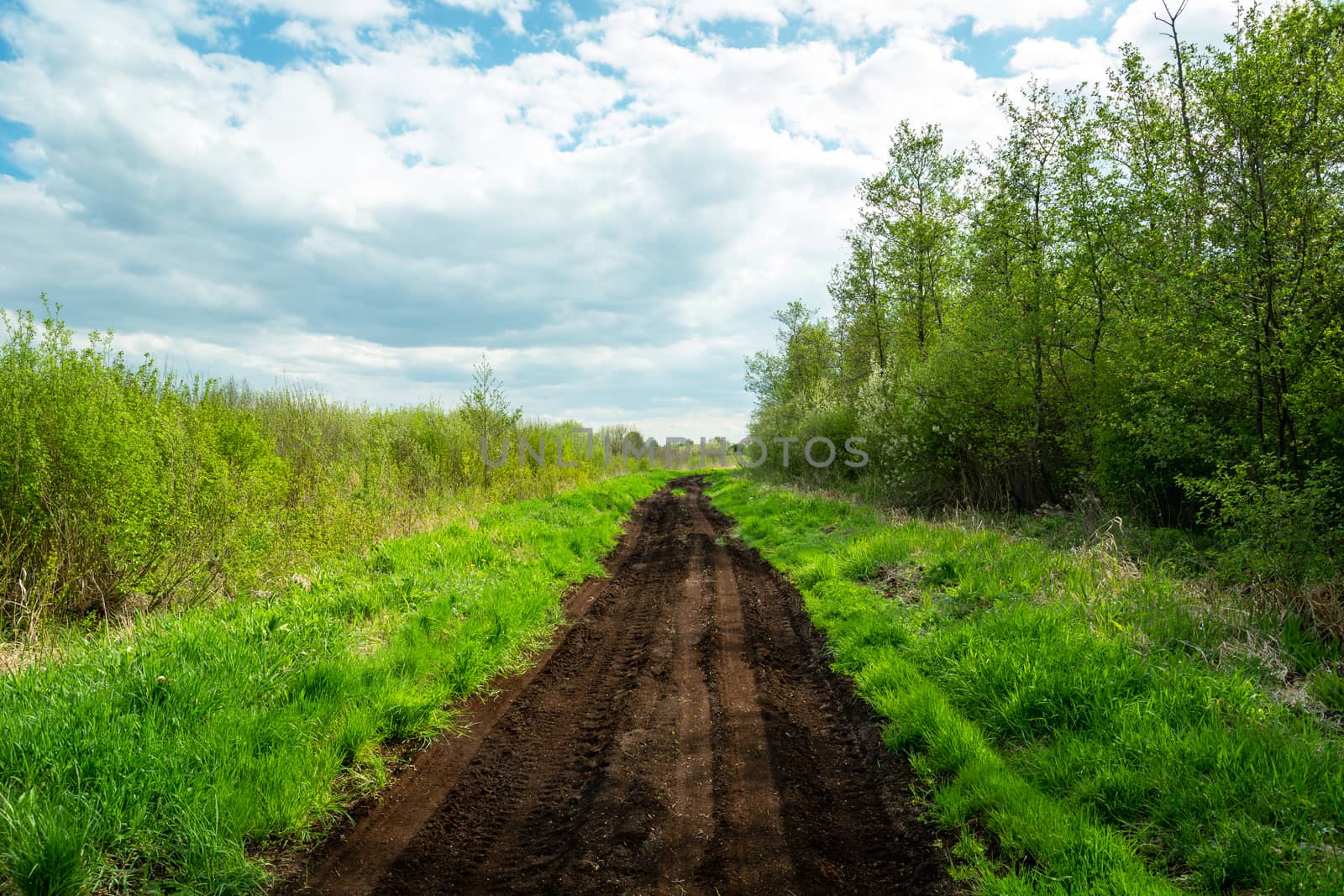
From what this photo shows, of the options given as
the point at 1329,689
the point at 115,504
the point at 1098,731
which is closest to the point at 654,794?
the point at 1098,731

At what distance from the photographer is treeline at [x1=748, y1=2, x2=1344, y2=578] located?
687cm

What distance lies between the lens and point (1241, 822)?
9.90 ft

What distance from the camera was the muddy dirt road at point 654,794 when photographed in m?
3.08

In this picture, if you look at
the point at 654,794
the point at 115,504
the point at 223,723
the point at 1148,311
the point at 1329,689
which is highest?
the point at 1148,311

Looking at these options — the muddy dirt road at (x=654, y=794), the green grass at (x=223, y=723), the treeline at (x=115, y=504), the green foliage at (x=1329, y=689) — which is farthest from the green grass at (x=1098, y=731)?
the treeline at (x=115, y=504)

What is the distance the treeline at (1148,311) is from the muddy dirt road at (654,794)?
5317 millimetres

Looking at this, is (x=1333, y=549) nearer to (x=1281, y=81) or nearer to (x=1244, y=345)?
(x=1244, y=345)

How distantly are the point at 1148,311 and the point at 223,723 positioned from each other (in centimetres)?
1152

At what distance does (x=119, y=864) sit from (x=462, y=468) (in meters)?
16.8

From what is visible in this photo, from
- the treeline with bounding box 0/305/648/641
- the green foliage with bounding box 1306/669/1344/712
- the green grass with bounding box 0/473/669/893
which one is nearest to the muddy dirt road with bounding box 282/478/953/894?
the green grass with bounding box 0/473/669/893

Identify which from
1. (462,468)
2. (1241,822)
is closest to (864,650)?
(1241,822)

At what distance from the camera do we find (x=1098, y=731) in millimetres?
4000

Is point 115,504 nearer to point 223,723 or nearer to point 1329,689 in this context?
point 223,723

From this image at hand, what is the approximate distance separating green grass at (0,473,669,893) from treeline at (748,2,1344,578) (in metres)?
8.29
